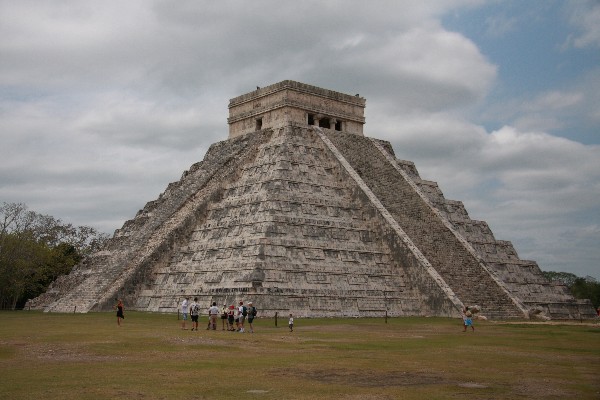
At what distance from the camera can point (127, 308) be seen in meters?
29.9

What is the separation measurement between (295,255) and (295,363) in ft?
46.9

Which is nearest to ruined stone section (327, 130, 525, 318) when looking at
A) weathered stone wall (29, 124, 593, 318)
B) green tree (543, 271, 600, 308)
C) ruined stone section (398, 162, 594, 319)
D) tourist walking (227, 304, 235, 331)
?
weathered stone wall (29, 124, 593, 318)

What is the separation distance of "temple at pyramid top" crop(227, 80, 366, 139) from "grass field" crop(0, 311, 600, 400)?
1676 cm

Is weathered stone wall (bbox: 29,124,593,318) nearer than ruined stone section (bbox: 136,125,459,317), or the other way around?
ruined stone section (bbox: 136,125,459,317)

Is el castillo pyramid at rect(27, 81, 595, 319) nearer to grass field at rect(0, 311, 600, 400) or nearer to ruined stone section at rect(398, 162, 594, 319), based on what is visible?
ruined stone section at rect(398, 162, 594, 319)

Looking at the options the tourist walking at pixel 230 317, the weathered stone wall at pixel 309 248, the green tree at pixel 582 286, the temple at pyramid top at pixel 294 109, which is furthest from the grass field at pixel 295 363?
the green tree at pixel 582 286

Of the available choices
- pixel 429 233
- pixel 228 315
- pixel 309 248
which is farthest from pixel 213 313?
pixel 429 233

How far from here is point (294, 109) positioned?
36594mm

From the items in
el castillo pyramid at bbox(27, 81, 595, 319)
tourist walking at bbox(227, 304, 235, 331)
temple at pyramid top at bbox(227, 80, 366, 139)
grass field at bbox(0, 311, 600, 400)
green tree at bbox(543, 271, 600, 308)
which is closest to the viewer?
grass field at bbox(0, 311, 600, 400)

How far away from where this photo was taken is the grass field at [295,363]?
34.9 ft

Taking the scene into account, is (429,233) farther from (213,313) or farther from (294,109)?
(213,313)

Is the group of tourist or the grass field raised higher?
the group of tourist

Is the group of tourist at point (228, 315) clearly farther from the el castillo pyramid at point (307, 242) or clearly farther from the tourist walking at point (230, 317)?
the el castillo pyramid at point (307, 242)

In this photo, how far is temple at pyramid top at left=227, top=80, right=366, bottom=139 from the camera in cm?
3659
